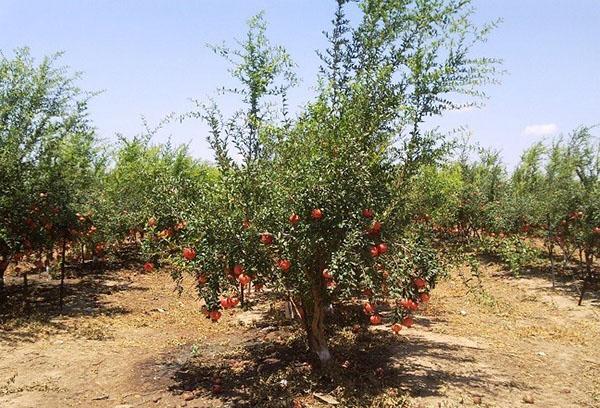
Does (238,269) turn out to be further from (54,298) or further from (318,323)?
(54,298)

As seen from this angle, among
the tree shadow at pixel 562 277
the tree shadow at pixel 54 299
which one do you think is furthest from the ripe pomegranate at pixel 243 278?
the tree shadow at pixel 562 277

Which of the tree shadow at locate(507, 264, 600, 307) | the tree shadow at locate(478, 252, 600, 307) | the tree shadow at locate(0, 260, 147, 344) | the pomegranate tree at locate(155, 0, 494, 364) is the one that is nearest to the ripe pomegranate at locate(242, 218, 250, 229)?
the pomegranate tree at locate(155, 0, 494, 364)

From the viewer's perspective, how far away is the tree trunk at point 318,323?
7.00 m

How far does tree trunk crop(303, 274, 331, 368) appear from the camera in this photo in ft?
23.0

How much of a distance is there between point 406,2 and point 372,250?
4517 mm

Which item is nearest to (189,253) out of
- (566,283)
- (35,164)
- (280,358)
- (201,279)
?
(201,279)

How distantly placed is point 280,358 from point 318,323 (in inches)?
57.1

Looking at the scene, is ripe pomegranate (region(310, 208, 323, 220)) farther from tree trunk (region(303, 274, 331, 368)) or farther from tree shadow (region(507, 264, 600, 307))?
tree shadow (region(507, 264, 600, 307))

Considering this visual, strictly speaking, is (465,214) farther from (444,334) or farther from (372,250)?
(372,250)

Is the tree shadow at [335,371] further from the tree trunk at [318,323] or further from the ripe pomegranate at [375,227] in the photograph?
the ripe pomegranate at [375,227]

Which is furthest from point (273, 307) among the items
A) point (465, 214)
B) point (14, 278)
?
point (465, 214)

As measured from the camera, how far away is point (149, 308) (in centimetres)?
1288

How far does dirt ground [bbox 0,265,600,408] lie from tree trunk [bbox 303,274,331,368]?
266mm

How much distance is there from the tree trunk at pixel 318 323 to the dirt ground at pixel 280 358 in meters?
0.27
